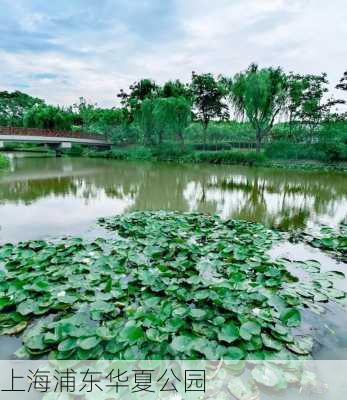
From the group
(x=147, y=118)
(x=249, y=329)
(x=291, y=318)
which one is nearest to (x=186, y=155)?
(x=147, y=118)

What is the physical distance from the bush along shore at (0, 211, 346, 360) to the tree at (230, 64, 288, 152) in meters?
17.4

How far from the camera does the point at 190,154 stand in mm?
22203

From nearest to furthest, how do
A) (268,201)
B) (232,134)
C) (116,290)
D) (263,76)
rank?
(116,290)
(268,201)
(263,76)
(232,134)

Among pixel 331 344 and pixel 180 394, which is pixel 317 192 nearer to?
pixel 331 344

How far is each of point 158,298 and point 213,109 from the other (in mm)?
24895

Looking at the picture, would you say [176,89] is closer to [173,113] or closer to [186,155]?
[173,113]

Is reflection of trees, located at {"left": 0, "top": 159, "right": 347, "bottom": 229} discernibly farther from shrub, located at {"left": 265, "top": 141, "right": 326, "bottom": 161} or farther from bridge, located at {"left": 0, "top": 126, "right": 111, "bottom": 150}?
bridge, located at {"left": 0, "top": 126, "right": 111, "bottom": 150}

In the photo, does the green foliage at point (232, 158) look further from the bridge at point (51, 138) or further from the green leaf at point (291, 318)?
the green leaf at point (291, 318)

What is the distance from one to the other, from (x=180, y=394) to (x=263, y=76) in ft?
67.5

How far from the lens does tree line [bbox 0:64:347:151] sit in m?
19.7

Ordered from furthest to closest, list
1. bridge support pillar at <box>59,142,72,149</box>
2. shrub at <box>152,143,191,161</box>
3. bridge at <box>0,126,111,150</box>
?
bridge support pillar at <box>59,142,72,149</box>, shrub at <box>152,143,191,161</box>, bridge at <box>0,126,111,150</box>

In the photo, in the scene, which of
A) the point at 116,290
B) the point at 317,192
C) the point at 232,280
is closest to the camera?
the point at 116,290

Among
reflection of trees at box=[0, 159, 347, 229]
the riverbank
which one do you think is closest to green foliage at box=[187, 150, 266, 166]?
the riverbank

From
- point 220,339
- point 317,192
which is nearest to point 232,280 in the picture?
point 220,339
